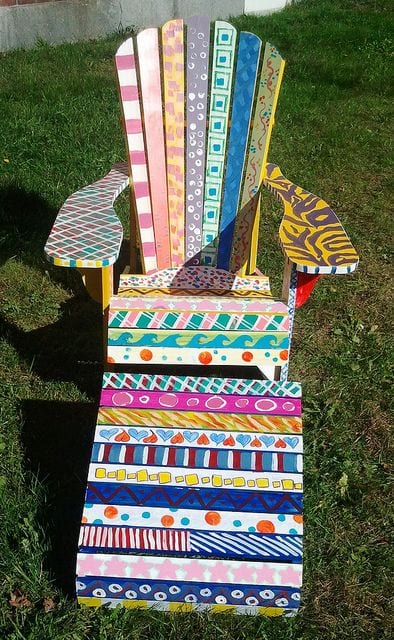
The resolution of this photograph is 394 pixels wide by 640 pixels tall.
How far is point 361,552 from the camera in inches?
94.2

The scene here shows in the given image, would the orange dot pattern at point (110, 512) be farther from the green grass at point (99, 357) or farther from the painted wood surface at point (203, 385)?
the painted wood surface at point (203, 385)

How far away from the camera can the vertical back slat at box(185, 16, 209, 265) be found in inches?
113

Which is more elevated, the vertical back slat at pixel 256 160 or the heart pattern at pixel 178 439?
the vertical back slat at pixel 256 160

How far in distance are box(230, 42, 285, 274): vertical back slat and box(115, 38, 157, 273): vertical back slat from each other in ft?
1.27

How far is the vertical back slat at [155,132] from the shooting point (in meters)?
2.82

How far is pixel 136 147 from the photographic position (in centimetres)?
293

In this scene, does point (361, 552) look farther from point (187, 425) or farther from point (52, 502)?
point (52, 502)

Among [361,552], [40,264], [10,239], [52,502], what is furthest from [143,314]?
[10,239]

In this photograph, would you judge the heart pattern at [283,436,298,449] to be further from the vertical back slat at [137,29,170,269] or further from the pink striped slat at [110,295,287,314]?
the vertical back slat at [137,29,170,269]

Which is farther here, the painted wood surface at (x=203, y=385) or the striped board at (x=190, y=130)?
the striped board at (x=190, y=130)

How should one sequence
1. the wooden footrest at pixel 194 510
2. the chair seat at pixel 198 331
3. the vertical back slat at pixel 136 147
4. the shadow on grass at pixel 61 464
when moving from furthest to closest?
1. the vertical back slat at pixel 136 147
2. the chair seat at pixel 198 331
3. the shadow on grass at pixel 61 464
4. the wooden footrest at pixel 194 510

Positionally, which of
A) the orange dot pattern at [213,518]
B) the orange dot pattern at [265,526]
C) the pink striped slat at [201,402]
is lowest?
the orange dot pattern at [265,526]

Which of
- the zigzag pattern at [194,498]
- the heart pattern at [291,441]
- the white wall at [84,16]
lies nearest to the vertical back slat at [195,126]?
the heart pattern at [291,441]

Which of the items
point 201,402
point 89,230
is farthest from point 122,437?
point 89,230
